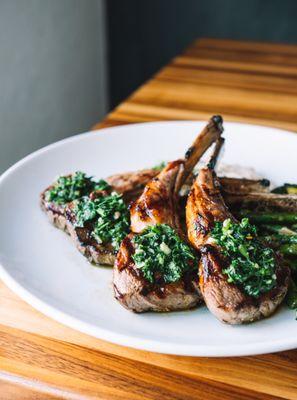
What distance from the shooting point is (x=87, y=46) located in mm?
5113

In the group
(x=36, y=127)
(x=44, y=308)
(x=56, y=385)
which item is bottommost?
(x=36, y=127)

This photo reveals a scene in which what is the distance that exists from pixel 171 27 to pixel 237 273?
14.1ft

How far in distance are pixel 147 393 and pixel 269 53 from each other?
309 centimetres

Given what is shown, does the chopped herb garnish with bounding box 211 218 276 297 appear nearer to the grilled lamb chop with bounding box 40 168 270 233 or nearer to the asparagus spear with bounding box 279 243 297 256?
the asparagus spear with bounding box 279 243 297 256

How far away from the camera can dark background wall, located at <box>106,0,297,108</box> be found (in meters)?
5.10

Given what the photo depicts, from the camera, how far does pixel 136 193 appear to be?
211 cm

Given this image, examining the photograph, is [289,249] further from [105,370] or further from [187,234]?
[105,370]

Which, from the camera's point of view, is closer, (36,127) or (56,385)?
(56,385)

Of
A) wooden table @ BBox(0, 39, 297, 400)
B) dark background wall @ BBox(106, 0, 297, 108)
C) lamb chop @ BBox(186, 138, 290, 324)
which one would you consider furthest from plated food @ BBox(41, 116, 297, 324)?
dark background wall @ BBox(106, 0, 297, 108)

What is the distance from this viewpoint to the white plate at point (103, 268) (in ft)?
4.68

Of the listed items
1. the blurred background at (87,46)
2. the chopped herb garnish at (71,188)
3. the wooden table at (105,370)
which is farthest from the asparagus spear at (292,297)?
the blurred background at (87,46)

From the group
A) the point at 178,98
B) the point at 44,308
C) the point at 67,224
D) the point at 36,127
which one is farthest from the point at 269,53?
the point at 44,308

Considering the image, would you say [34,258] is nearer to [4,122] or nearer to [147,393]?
[147,393]

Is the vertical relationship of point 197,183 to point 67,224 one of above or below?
above
